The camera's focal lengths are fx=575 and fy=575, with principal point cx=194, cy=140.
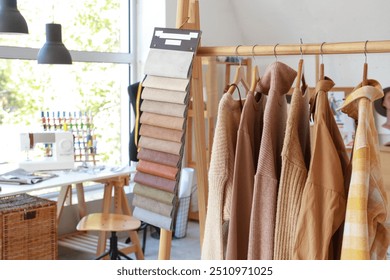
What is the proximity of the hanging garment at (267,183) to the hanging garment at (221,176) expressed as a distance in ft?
0.42

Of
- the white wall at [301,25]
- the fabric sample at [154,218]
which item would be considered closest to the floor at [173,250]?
→ the white wall at [301,25]

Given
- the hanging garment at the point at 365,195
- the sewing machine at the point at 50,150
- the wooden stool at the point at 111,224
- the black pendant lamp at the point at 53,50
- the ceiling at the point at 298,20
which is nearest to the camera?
the hanging garment at the point at 365,195

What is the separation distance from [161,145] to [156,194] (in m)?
0.17

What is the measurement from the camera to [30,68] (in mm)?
4613

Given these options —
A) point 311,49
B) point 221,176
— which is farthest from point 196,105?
point 311,49

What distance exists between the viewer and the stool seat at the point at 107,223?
366 cm

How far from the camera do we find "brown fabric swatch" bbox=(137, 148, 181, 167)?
6.42 feet

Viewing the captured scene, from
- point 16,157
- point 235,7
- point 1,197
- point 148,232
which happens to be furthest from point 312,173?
point 235,7

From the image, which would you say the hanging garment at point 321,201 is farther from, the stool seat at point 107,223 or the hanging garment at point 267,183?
the stool seat at point 107,223

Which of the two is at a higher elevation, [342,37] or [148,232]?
[342,37]

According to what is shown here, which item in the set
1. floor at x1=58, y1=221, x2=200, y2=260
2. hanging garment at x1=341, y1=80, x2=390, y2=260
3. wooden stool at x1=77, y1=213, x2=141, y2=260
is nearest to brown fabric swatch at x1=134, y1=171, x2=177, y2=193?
hanging garment at x1=341, y1=80, x2=390, y2=260

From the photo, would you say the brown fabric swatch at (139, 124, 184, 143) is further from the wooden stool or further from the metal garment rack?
the wooden stool
